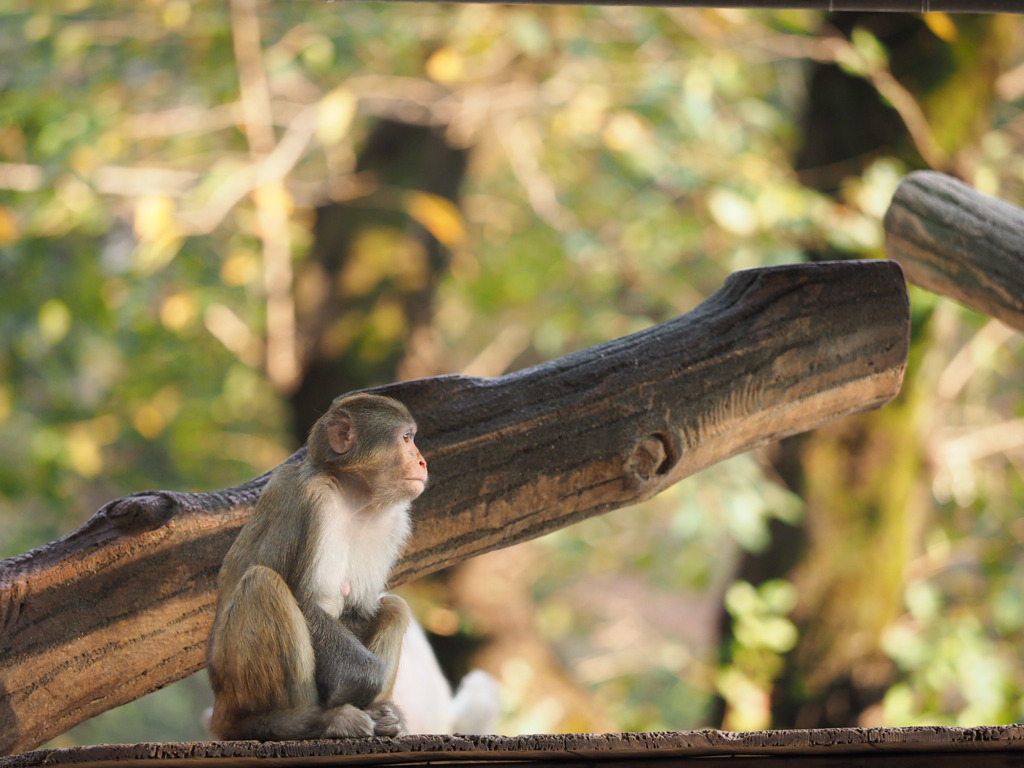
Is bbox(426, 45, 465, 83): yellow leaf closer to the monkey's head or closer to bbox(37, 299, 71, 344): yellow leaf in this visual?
bbox(37, 299, 71, 344): yellow leaf

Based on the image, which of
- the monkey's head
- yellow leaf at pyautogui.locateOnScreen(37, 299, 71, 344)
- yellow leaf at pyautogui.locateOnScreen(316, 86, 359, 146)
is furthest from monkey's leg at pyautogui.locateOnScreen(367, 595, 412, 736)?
yellow leaf at pyautogui.locateOnScreen(37, 299, 71, 344)

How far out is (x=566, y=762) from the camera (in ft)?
4.58

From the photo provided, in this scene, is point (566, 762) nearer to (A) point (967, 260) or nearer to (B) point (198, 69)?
(A) point (967, 260)

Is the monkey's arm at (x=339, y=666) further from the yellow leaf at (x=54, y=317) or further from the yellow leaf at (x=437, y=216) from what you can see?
the yellow leaf at (x=54, y=317)

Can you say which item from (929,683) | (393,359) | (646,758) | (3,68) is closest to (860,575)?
(929,683)

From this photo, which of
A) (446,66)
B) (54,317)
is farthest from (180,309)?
(446,66)

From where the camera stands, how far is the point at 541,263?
20.5 feet

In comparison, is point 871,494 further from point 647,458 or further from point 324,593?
point 324,593

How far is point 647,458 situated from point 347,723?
3.24 feet

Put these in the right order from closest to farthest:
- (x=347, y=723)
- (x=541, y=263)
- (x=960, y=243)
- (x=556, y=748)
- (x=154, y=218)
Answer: (x=556, y=748) → (x=347, y=723) → (x=960, y=243) → (x=154, y=218) → (x=541, y=263)

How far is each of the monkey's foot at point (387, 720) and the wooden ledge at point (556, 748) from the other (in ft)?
0.54

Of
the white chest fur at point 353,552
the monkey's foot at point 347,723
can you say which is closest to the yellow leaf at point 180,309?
the white chest fur at point 353,552

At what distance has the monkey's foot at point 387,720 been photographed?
1.54 meters

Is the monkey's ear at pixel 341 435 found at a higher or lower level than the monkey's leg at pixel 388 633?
higher
